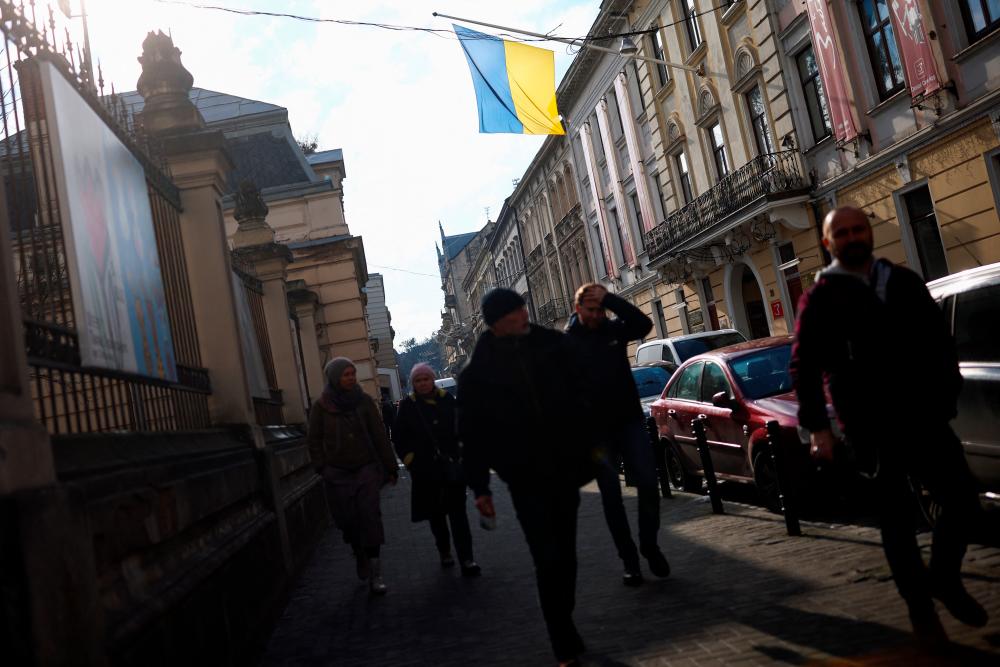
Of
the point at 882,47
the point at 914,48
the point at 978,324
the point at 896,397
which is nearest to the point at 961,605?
the point at 896,397

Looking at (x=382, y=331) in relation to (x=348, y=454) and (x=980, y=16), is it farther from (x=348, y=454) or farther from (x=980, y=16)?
(x=348, y=454)

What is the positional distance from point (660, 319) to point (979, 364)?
92.7 feet

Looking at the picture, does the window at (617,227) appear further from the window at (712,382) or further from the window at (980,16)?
the window at (712,382)

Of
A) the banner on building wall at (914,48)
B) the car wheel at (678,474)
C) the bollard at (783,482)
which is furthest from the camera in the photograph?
the banner on building wall at (914,48)

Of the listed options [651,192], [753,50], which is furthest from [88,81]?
[651,192]

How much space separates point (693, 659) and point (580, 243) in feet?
133

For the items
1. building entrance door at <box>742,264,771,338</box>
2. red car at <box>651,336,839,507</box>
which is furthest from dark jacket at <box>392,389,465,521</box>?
building entrance door at <box>742,264,771,338</box>

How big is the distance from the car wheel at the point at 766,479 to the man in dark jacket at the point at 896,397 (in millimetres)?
4239

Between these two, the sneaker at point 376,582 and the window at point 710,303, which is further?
the window at point 710,303

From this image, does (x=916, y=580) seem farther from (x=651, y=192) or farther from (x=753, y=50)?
(x=651, y=192)

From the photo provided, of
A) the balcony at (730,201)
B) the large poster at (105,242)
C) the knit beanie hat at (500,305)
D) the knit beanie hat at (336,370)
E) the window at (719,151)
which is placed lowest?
the knit beanie hat at (500,305)

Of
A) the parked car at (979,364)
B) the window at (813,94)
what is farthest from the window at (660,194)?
the parked car at (979,364)

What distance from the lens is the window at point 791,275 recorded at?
74.9 feet

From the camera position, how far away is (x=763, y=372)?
9367 mm
